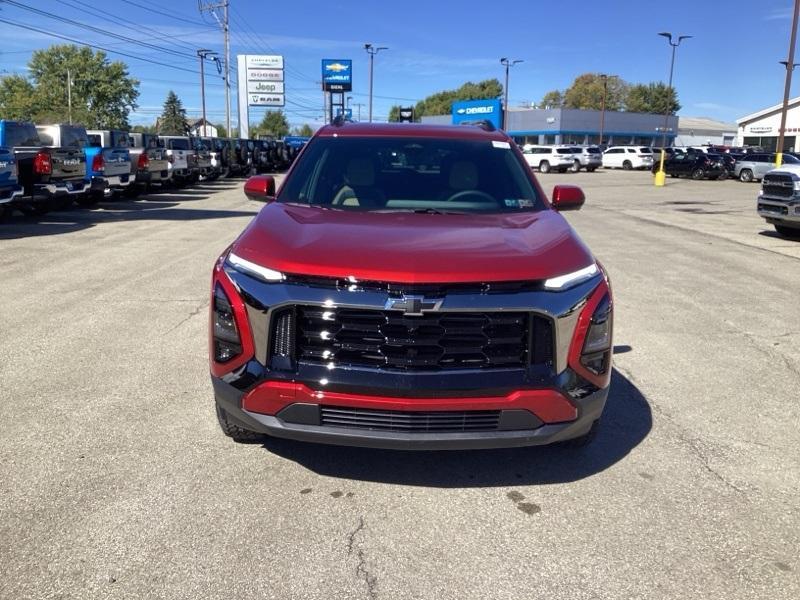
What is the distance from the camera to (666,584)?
274 centimetres

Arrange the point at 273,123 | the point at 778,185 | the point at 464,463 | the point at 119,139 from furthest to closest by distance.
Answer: the point at 273,123
the point at 119,139
the point at 778,185
the point at 464,463

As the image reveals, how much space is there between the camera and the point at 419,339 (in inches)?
122

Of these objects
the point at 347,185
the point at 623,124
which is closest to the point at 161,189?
the point at 347,185

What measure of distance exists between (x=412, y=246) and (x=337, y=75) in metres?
71.7

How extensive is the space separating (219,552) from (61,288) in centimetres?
613

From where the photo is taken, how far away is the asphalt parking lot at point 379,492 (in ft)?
9.04

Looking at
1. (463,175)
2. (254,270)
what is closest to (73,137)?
(463,175)

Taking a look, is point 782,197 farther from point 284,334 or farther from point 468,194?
point 284,334

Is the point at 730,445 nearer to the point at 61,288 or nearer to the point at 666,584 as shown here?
the point at 666,584

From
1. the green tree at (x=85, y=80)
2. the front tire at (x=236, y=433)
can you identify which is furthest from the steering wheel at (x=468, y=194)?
the green tree at (x=85, y=80)

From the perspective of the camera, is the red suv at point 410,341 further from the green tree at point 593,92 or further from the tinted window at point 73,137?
the green tree at point 593,92

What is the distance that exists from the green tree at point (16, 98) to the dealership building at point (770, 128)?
7928 cm

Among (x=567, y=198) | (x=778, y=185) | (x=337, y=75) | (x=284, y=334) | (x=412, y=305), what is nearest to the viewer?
(x=412, y=305)

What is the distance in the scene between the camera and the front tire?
375cm
